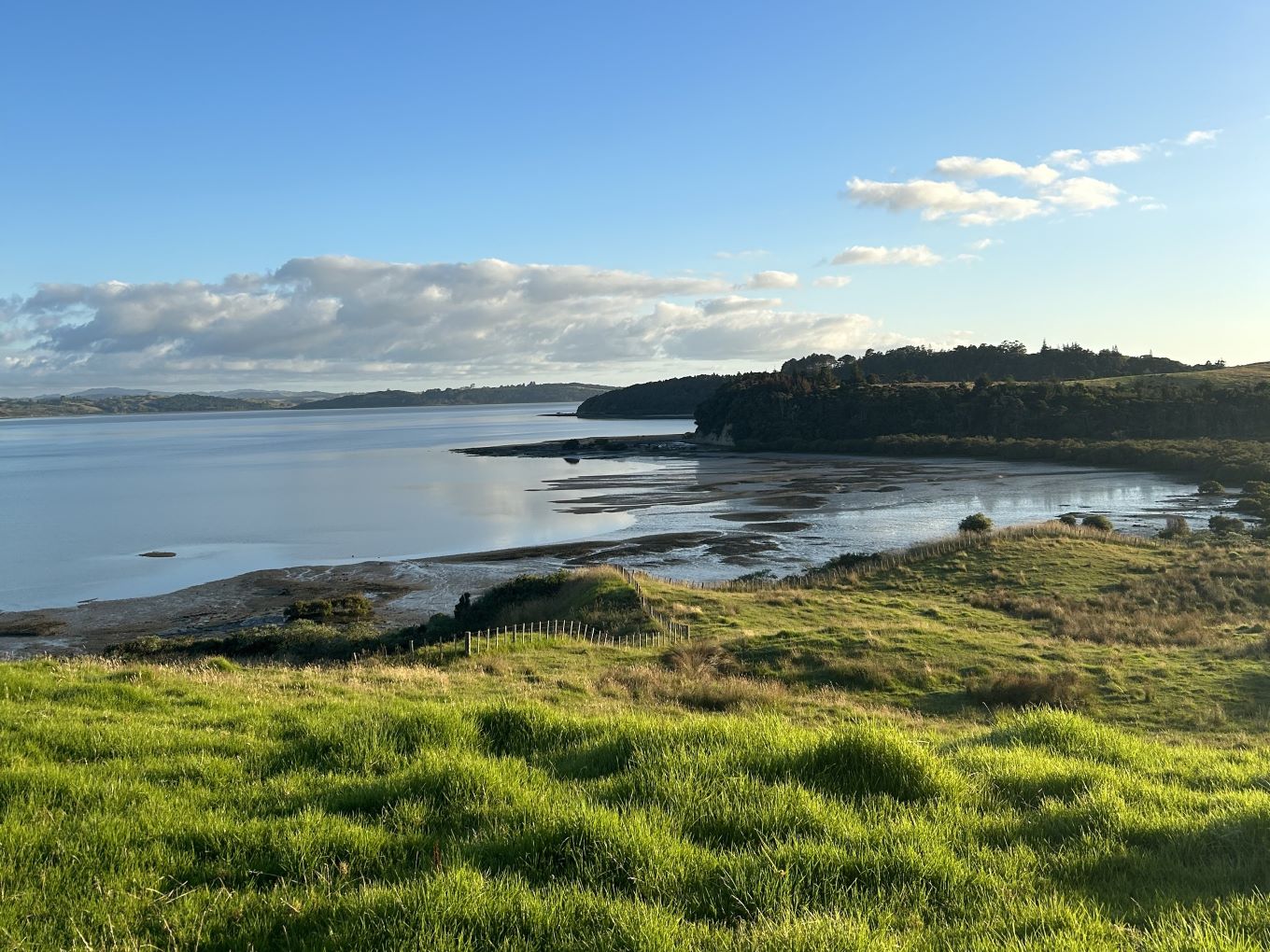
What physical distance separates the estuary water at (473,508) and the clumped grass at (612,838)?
1458 inches

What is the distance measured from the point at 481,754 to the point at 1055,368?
8419 inches

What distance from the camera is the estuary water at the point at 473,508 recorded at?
4931 cm

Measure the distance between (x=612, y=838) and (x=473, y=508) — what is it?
226 ft

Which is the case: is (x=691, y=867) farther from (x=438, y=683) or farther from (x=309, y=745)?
(x=438, y=683)

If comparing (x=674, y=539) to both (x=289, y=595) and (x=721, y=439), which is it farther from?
(x=721, y=439)

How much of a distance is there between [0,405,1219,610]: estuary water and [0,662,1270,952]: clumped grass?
3705cm

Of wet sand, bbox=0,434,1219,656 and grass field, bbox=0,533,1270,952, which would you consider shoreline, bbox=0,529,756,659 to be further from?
grass field, bbox=0,533,1270,952

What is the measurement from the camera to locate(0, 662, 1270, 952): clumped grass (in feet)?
14.0

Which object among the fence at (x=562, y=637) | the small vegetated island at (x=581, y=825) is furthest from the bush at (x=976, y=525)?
the small vegetated island at (x=581, y=825)

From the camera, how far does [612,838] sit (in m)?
5.14

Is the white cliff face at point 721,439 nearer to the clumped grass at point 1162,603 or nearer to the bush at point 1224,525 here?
the bush at point 1224,525

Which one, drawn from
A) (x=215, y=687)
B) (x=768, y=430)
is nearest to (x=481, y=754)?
(x=215, y=687)

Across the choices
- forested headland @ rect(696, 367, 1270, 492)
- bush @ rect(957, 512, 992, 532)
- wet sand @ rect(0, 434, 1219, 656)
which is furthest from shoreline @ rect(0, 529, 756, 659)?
forested headland @ rect(696, 367, 1270, 492)

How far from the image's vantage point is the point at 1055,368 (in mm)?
195625
